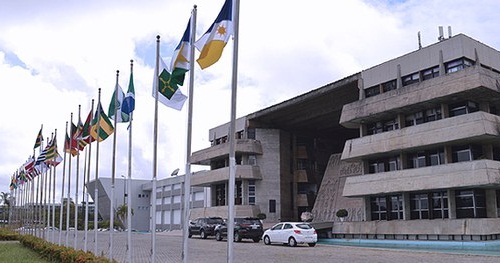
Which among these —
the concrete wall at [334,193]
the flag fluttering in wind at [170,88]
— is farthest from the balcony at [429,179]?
the flag fluttering in wind at [170,88]

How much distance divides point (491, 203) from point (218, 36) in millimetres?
25779

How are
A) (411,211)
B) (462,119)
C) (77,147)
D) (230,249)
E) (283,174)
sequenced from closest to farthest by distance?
(230,249) → (77,147) → (462,119) → (411,211) → (283,174)

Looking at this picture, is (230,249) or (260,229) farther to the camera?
(260,229)

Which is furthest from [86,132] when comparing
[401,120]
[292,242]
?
[401,120]

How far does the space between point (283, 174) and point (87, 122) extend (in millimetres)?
32320

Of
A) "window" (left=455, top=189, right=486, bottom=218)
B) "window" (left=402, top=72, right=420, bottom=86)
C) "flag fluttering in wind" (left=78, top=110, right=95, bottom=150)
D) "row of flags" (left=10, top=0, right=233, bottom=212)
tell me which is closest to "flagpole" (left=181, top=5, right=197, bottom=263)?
"row of flags" (left=10, top=0, right=233, bottom=212)

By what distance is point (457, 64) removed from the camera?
33.4 meters

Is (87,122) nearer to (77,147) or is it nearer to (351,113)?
(77,147)

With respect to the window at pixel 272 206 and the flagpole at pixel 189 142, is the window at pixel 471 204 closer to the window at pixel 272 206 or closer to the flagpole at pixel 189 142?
the window at pixel 272 206

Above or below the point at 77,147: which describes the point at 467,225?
below

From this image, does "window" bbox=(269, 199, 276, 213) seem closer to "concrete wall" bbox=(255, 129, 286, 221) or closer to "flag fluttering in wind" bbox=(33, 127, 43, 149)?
"concrete wall" bbox=(255, 129, 286, 221)

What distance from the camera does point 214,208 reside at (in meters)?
57.2

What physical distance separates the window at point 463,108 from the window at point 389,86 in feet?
15.5

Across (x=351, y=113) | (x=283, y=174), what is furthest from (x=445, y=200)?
(x=283, y=174)
